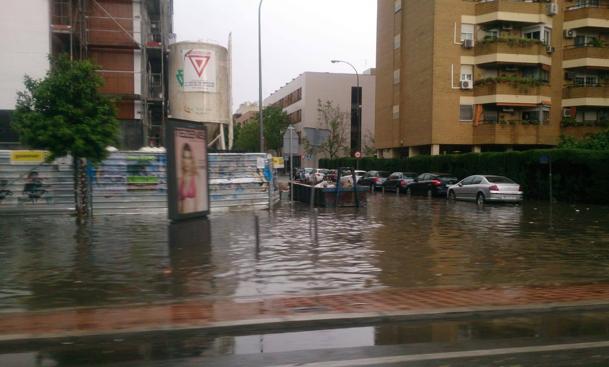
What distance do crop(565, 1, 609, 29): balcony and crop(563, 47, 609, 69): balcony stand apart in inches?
77.2

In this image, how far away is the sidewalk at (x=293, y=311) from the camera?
594 centimetres

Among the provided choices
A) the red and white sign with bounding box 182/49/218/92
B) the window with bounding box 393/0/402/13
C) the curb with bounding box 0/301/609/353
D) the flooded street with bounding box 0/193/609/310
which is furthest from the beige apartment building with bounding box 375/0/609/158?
the curb with bounding box 0/301/609/353

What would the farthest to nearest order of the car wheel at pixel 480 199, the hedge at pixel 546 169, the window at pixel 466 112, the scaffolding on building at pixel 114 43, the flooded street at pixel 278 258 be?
the window at pixel 466 112
the scaffolding on building at pixel 114 43
the car wheel at pixel 480 199
the hedge at pixel 546 169
the flooded street at pixel 278 258

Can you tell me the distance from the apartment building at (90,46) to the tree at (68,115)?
10.1 metres

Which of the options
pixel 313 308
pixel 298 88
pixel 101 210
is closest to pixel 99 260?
pixel 313 308

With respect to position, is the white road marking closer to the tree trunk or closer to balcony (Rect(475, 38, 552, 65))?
the tree trunk

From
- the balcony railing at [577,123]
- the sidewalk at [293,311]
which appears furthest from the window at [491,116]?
the sidewalk at [293,311]

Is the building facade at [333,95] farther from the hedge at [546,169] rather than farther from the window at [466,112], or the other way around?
the hedge at [546,169]

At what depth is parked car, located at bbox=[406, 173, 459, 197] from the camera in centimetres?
3288

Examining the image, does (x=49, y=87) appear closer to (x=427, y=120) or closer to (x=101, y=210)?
(x=101, y=210)

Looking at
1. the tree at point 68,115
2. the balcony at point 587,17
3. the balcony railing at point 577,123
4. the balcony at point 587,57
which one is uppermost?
the balcony at point 587,17

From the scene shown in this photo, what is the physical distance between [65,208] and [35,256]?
960cm

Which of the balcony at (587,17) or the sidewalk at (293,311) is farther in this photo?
the balcony at (587,17)

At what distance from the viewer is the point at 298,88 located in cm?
8844
